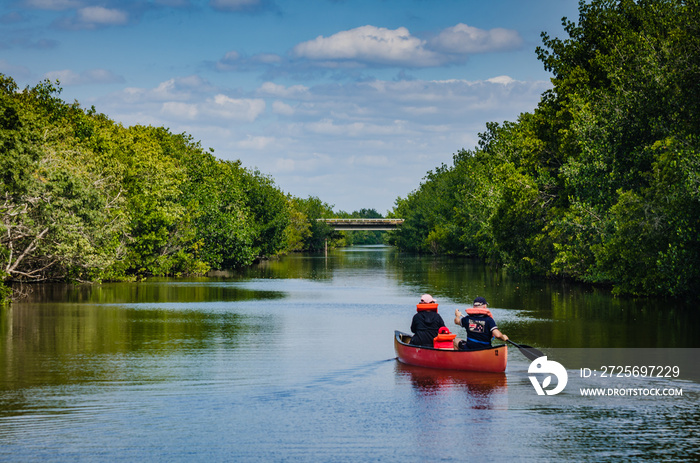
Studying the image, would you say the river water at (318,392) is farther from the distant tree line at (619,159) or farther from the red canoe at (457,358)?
the distant tree line at (619,159)

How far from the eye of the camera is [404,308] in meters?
41.7

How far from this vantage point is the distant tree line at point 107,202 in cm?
3828

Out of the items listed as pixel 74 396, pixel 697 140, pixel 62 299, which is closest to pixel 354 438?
pixel 74 396

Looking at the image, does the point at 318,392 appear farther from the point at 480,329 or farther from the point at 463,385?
the point at 480,329

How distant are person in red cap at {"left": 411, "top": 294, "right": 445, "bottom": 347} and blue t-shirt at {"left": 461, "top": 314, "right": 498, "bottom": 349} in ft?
4.02

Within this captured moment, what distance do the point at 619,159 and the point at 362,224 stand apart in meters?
145

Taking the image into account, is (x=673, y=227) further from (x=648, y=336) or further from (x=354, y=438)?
(x=354, y=438)

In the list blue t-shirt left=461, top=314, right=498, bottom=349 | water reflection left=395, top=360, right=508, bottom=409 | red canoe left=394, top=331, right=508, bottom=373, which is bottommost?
water reflection left=395, top=360, right=508, bottom=409

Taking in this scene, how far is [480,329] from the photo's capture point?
803 inches

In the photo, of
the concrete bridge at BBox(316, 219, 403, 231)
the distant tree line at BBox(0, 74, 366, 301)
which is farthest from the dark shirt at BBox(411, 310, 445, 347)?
the concrete bridge at BBox(316, 219, 403, 231)

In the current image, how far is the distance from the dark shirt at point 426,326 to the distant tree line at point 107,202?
2289 centimetres

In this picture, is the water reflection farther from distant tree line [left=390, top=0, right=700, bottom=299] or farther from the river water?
distant tree line [left=390, top=0, right=700, bottom=299]

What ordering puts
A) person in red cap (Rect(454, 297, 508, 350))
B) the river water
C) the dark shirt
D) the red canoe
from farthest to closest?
the dark shirt → person in red cap (Rect(454, 297, 508, 350)) → the red canoe → the river water

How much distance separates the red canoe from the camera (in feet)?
63.6
